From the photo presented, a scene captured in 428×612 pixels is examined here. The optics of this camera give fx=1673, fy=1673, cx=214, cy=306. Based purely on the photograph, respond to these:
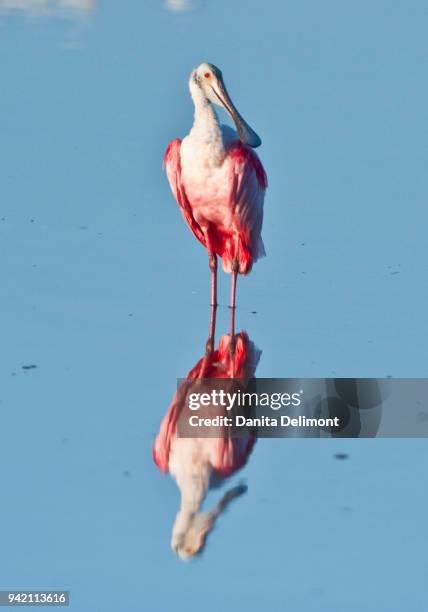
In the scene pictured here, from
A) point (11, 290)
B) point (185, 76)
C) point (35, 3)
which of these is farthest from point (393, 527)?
point (35, 3)

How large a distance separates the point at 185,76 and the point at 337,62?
69.9 inches

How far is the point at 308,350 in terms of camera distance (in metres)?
8.82

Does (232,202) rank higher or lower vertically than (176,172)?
lower

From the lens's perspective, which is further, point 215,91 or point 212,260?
point 212,260

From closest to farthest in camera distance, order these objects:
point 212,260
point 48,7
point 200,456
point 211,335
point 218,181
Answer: point 200,456 → point 211,335 → point 218,181 → point 212,260 → point 48,7

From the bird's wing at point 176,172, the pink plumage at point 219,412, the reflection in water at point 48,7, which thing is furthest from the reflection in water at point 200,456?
the reflection in water at point 48,7

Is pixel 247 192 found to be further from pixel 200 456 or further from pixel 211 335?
pixel 200 456

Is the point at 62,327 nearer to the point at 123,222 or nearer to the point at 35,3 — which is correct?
the point at 123,222

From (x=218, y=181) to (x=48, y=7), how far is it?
9001mm

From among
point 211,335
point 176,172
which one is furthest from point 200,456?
point 176,172

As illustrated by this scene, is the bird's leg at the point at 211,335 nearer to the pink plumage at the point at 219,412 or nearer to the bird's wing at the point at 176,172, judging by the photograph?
the pink plumage at the point at 219,412

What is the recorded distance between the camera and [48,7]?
17906 millimetres

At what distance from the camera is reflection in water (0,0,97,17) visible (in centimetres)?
1762

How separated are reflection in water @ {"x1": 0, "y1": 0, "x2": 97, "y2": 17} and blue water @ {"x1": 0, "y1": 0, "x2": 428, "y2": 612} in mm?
117
